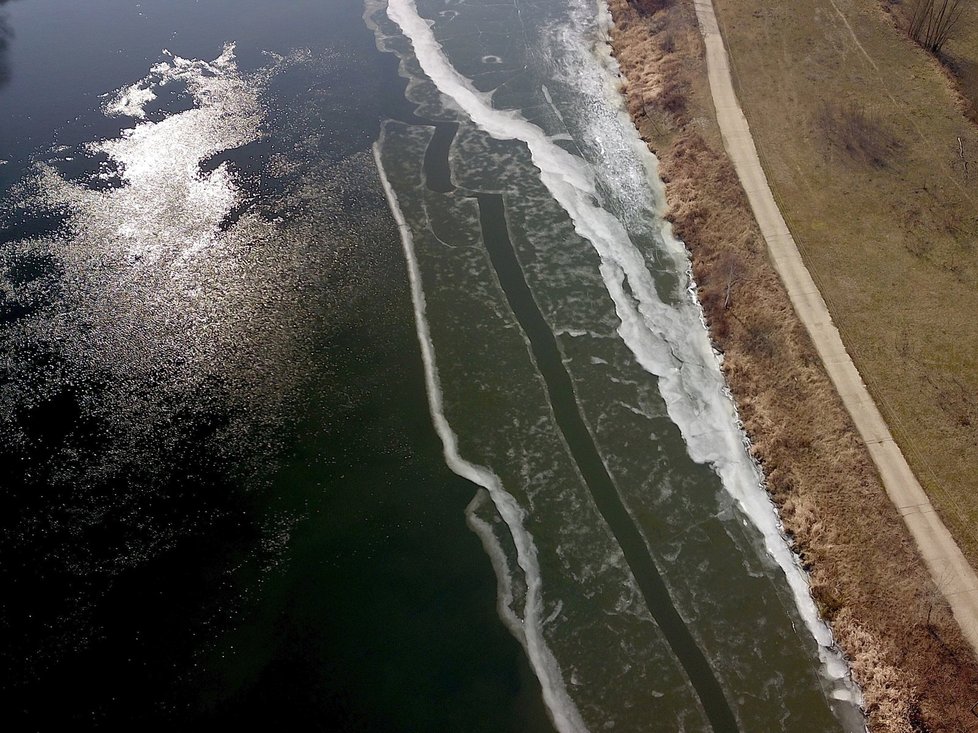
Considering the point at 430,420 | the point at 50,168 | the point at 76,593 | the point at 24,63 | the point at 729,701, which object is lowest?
the point at 76,593

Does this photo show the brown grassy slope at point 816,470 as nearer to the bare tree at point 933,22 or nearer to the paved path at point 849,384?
the paved path at point 849,384

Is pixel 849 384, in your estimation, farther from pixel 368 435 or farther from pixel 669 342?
pixel 368 435

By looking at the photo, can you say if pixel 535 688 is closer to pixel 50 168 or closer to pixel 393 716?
pixel 393 716

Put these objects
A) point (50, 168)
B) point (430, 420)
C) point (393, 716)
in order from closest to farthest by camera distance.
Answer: point (393, 716)
point (430, 420)
point (50, 168)

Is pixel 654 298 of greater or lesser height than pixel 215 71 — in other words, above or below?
below

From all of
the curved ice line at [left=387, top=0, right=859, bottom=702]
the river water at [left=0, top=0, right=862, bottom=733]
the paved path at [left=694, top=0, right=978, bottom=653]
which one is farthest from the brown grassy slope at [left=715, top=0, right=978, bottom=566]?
the river water at [left=0, top=0, right=862, bottom=733]

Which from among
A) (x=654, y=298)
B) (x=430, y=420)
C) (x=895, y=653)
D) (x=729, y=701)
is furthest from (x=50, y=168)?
(x=895, y=653)
